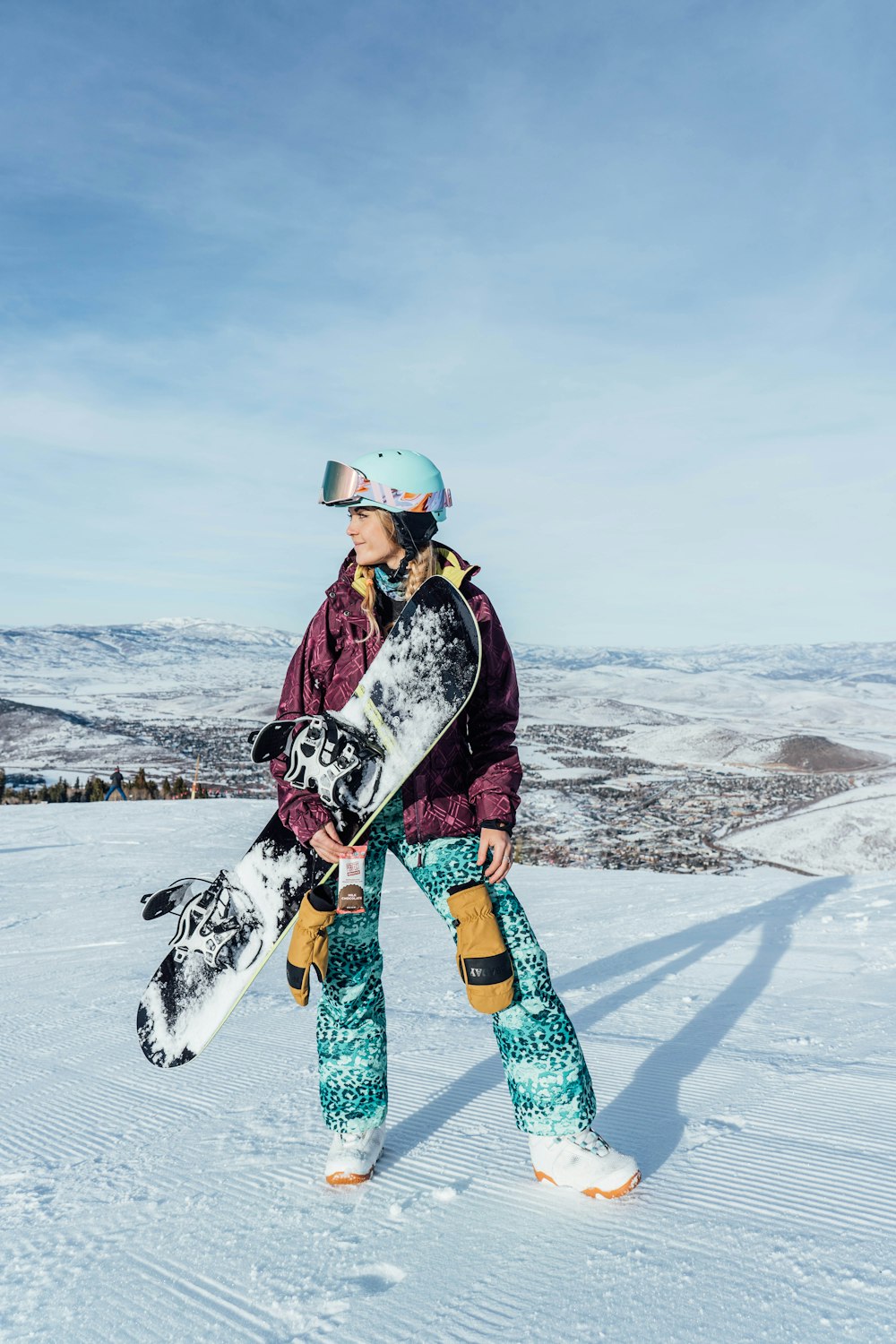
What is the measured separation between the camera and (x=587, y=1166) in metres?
1.88

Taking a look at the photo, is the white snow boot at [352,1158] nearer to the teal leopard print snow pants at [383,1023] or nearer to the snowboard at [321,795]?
the teal leopard print snow pants at [383,1023]

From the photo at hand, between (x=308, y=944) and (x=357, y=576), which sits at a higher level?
(x=357, y=576)

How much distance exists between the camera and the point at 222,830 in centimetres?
1052

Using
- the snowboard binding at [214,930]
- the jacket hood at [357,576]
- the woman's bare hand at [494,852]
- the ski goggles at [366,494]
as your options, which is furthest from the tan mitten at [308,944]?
the ski goggles at [366,494]

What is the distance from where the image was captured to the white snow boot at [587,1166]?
6.11 feet

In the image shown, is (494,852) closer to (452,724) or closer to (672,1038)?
(452,724)

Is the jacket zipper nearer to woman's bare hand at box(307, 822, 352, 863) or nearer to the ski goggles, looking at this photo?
woman's bare hand at box(307, 822, 352, 863)

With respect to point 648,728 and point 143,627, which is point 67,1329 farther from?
point 143,627

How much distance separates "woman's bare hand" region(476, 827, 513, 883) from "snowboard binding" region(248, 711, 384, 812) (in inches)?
11.9

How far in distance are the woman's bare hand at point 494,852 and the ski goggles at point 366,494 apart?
33.7 inches

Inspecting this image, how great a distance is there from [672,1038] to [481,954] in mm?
1830

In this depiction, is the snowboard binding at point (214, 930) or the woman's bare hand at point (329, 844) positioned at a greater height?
the woman's bare hand at point (329, 844)

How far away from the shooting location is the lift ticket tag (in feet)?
6.38

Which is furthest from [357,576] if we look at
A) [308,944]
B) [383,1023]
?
[383,1023]
